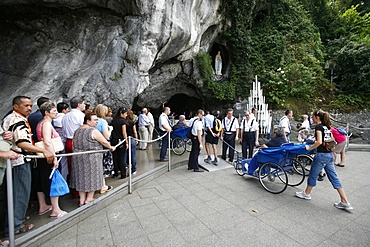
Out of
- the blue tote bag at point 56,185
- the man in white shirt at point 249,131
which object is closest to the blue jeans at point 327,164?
the man in white shirt at point 249,131

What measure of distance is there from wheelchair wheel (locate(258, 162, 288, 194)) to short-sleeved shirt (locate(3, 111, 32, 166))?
14.7 ft

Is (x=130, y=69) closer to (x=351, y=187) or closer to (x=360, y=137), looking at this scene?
(x=351, y=187)

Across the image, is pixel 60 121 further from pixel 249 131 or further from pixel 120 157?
pixel 249 131

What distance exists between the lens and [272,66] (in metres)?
12.9

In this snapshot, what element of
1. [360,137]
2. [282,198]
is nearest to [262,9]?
[360,137]

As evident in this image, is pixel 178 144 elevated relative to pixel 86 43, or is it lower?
lower

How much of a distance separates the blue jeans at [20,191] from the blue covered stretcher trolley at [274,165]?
434cm

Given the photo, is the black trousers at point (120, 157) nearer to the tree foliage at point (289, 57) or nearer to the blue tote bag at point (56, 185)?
the blue tote bag at point (56, 185)

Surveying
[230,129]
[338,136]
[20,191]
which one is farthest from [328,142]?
[20,191]

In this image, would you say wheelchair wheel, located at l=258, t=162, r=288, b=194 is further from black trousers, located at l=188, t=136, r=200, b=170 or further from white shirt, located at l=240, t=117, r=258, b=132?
white shirt, located at l=240, t=117, r=258, b=132

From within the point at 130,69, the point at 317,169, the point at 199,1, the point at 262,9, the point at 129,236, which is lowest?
the point at 129,236

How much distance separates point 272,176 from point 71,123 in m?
4.55

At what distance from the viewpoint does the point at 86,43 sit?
7.38m

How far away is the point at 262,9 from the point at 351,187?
14130 millimetres
